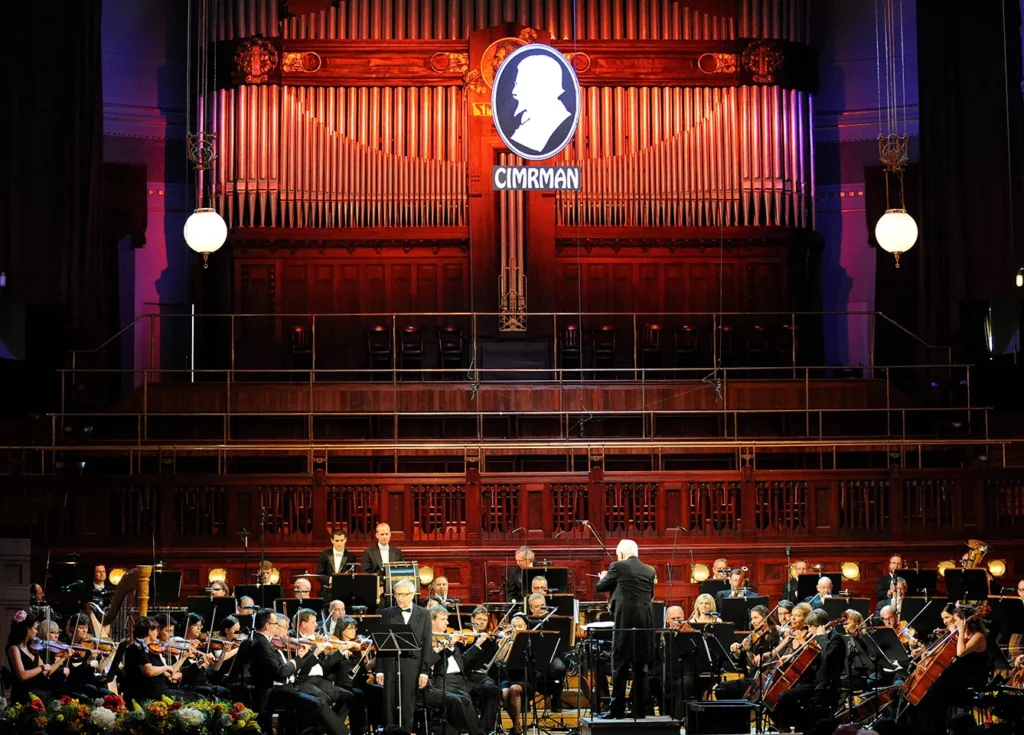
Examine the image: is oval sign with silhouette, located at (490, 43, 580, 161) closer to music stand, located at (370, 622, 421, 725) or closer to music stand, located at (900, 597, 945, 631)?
music stand, located at (370, 622, 421, 725)

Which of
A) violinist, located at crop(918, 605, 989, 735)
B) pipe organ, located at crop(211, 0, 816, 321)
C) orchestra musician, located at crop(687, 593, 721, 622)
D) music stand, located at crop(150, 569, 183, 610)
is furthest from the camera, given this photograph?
pipe organ, located at crop(211, 0, 816, 321)

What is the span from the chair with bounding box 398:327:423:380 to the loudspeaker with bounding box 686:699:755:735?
9632 millimetres

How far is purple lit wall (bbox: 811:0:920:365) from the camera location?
24172 millimetres

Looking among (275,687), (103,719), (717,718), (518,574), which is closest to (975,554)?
(518,574)

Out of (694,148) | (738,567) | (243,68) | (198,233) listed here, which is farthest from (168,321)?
(738,567)

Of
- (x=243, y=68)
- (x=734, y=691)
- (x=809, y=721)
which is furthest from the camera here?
(x=243, y=68)

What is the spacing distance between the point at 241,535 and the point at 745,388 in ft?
22.5

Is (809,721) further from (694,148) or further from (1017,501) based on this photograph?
(694,148)

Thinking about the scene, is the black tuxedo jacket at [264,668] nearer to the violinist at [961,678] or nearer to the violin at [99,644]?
the violin at [99,644]

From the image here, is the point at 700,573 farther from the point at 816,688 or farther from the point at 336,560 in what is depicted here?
the point at 816,688

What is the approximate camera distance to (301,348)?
70.9 ft

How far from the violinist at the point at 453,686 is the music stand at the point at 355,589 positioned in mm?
1266

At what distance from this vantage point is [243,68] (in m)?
22.5

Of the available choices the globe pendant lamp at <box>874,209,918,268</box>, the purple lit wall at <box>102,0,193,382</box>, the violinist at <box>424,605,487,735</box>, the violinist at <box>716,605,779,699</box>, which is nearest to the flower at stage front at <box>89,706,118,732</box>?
the violinist at <box>424,605,487,735</box>
